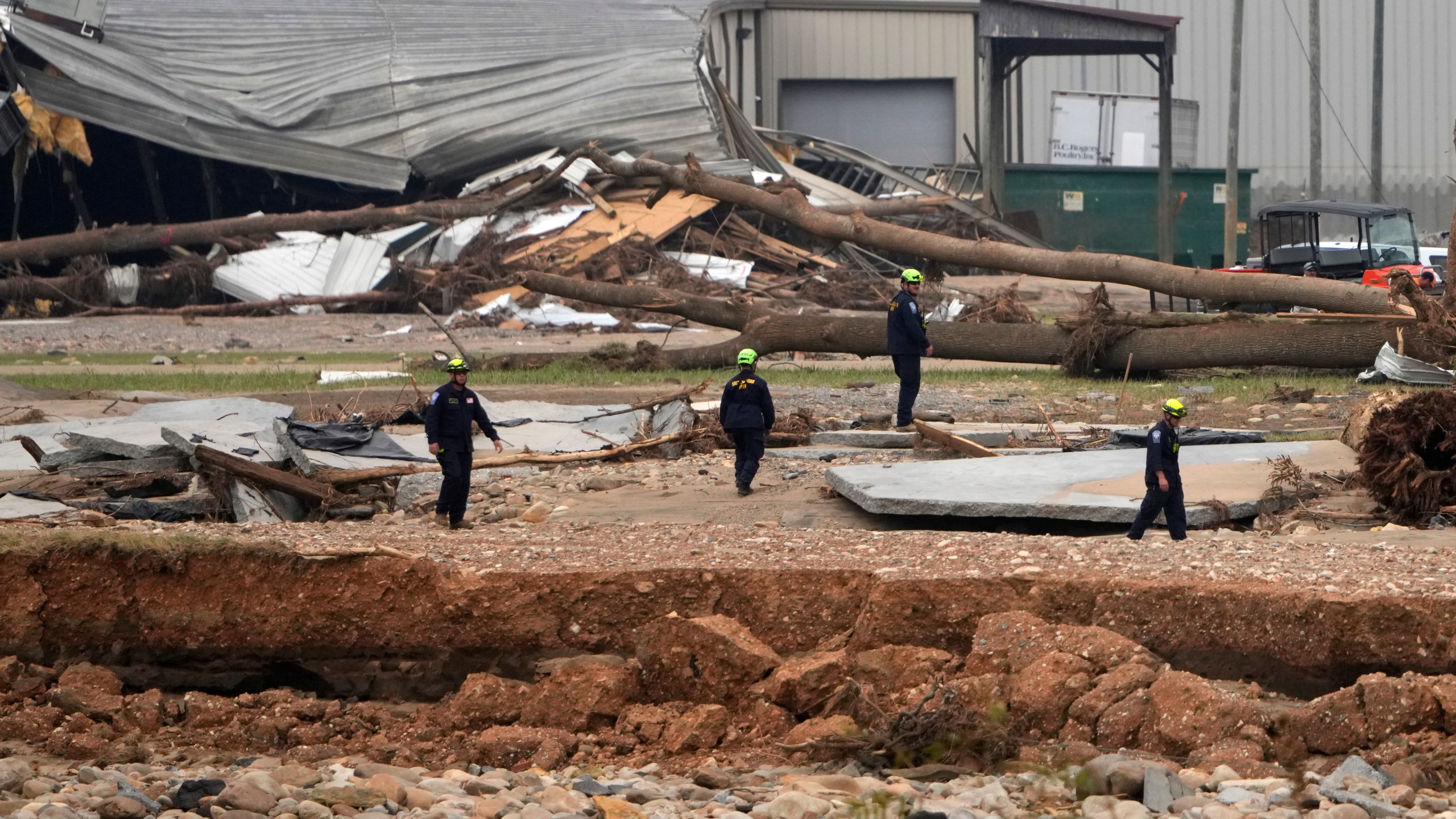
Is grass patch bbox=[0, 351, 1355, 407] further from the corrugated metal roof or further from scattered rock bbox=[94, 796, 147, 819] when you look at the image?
scattered rock bbox=[94, 796, 147, 819]

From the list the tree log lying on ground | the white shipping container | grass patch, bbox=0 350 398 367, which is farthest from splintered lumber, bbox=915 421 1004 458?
the white shipping container

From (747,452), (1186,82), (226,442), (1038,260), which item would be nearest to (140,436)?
(226,442)

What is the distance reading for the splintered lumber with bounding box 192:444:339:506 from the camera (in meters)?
9.45

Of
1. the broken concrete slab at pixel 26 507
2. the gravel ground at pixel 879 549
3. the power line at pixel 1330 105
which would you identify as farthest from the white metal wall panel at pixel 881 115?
the broken concrete slab at pixel 26 507

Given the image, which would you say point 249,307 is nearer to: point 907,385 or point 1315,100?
point 907,385

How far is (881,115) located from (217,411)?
1066 inches

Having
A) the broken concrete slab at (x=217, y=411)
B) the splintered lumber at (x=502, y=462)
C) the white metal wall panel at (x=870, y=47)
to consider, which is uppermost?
the white metal wall panel at (x=870, y=47)

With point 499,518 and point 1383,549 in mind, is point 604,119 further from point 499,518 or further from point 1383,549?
point 1383,549

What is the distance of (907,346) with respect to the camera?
37.2ft

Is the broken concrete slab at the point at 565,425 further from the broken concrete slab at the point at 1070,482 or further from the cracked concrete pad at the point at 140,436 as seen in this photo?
the broken concrete slab at the point at 1070,482

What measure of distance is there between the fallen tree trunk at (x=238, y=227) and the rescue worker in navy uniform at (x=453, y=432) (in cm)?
1578

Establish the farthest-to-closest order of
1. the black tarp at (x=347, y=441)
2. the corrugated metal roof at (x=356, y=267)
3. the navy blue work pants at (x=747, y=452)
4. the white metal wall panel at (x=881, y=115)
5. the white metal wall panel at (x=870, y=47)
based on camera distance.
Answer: the white metal wall panel at (x=881, y=115)
the white metal wall panel at (x=870, y=47)
the corrugated metal roof at (x=356, y=267)
the black tarp at (x=347, y=441)
the navy blue work pants at (x=747, y=452)

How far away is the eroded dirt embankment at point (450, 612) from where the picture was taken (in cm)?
606

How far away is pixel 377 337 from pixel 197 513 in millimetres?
11729
